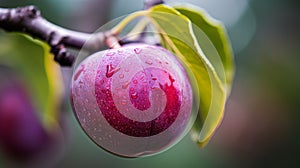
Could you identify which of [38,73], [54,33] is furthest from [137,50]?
[38,73]

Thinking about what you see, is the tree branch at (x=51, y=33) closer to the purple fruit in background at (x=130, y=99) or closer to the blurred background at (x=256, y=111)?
the purple fruit in background at (x=130, y=99)

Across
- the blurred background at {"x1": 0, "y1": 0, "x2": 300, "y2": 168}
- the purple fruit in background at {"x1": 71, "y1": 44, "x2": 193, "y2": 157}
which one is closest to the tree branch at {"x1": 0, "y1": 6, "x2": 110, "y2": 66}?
the purple fruit in background at {"x1": 71, "y1": 44, "x2": 193, "y2": 157}

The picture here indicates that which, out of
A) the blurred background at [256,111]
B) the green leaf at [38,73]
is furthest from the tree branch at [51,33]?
the blurred background at [256,111]

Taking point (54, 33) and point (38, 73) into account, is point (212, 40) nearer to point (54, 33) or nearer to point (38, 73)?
point (54, 33)

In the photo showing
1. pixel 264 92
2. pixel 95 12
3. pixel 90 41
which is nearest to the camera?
pixel 90 41

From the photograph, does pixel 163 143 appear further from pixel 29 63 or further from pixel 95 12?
pixel 95 12

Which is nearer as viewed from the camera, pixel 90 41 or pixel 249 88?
pixel 90 41

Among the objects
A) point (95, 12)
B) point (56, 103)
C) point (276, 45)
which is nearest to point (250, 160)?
point (276, 45)
